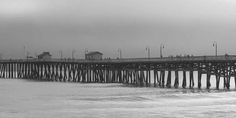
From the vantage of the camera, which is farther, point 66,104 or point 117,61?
point 117,61

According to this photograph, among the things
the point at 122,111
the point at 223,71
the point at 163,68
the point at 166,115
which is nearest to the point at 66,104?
the point at 122,111

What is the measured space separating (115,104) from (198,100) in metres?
8.21

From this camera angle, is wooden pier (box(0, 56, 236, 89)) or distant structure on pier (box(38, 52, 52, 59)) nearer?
wooden pier (box(0, 56, 236, 89))

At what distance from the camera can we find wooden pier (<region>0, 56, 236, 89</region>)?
6613 cm

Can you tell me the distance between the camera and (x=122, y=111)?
1537 inches

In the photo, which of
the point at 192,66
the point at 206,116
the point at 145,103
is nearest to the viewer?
the point at 206,116

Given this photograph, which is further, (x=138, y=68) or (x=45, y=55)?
(x=45, y=55)

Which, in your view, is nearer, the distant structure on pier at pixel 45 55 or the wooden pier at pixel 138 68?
the wooden pier at pixel 138 68

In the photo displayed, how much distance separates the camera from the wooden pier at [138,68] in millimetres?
66131

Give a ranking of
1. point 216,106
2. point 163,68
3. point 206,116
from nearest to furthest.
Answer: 1. point 206,116
2. point 216,106
3. point 163,68

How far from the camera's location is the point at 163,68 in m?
74.9

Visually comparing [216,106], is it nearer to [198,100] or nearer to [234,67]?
[198,100]

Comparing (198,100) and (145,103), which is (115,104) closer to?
(145,103)

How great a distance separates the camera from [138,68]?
266 feet
